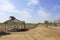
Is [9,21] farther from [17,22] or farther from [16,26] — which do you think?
[16,26]

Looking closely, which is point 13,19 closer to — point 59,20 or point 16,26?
point 16,26

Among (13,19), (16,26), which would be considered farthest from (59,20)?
(13,19)

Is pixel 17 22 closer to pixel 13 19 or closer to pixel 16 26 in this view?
pixel 13 19

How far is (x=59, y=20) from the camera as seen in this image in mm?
59062

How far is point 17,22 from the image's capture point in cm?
3916

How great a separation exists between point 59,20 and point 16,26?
21991mm

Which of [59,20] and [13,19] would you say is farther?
[59,20]

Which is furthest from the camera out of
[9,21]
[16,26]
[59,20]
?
[59,20]

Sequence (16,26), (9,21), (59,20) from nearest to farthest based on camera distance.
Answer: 1. (9,21)
2. (16,26)
3. (59,20)

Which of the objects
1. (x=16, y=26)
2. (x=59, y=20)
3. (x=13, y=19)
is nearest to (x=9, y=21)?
(x=13, y=19)

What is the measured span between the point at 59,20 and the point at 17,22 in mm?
25436

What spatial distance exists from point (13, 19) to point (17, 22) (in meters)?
1.51

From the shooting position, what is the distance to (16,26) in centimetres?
4481

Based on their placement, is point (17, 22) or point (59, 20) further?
point (59, 20)
